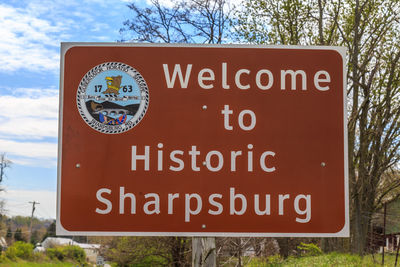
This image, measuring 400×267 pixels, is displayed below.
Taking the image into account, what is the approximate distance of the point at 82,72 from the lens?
10.8 ft

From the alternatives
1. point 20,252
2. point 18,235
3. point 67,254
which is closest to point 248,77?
point 67,254

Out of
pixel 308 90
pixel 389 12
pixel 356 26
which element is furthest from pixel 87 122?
pixel 389 12

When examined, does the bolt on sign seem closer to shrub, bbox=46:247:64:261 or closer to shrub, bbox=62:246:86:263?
shrub, bbox=62:246:86:263

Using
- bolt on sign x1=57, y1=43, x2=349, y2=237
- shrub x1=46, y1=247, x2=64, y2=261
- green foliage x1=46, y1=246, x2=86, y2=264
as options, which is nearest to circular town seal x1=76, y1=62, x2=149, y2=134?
bolt on sign x1=57, y1=43, x2=349, y2=237

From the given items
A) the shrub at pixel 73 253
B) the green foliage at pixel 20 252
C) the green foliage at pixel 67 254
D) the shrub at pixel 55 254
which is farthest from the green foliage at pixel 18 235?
the shrub at pixel 73 253

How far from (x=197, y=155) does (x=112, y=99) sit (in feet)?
2.02

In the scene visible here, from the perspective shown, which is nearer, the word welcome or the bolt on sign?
the bolt on sign

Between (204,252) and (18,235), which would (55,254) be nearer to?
(18,235)

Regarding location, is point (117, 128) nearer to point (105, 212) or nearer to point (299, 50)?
point (105, 212)

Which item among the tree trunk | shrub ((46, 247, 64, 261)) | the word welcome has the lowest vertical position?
shrub ((46, 247, 64, 261))

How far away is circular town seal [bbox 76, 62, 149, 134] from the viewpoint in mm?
3201

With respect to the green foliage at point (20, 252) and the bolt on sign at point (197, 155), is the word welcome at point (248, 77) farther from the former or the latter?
the green foliage at point (20, 252)

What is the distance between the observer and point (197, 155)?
3.18 meters

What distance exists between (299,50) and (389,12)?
19.1 m
